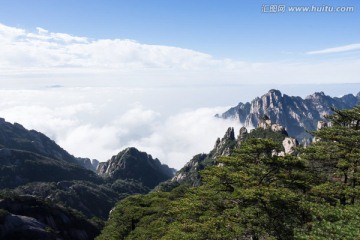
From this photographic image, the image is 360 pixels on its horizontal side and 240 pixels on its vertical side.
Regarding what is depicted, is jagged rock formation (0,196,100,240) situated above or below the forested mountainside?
below

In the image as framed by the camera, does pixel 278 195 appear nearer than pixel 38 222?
Yes

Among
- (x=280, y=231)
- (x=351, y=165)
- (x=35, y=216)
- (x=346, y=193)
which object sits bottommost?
(x=35, y=216)

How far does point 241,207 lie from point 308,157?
38.5ft

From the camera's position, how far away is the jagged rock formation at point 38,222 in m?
91.8

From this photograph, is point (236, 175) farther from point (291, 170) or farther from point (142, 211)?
point (142, 211)

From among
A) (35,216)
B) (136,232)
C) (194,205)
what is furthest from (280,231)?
(35,216)

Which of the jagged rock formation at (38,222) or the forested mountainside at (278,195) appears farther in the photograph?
the jagged rock formation at (38,222)

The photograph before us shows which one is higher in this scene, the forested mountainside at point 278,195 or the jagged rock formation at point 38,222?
the forested mountainside at point 278,195

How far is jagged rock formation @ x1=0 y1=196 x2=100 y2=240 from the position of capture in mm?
91750

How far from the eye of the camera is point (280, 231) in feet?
94.1

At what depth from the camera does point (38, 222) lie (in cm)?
10038

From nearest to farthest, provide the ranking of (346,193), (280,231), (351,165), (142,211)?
(280,231)
(346,193)
(351,165)
(142,211)

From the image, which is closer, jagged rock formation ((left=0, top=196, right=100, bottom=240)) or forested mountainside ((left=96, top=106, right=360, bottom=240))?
forested mountainside ((left=96, top=106, right=360, bottom=240))

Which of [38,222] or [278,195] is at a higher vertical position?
[278,195]
